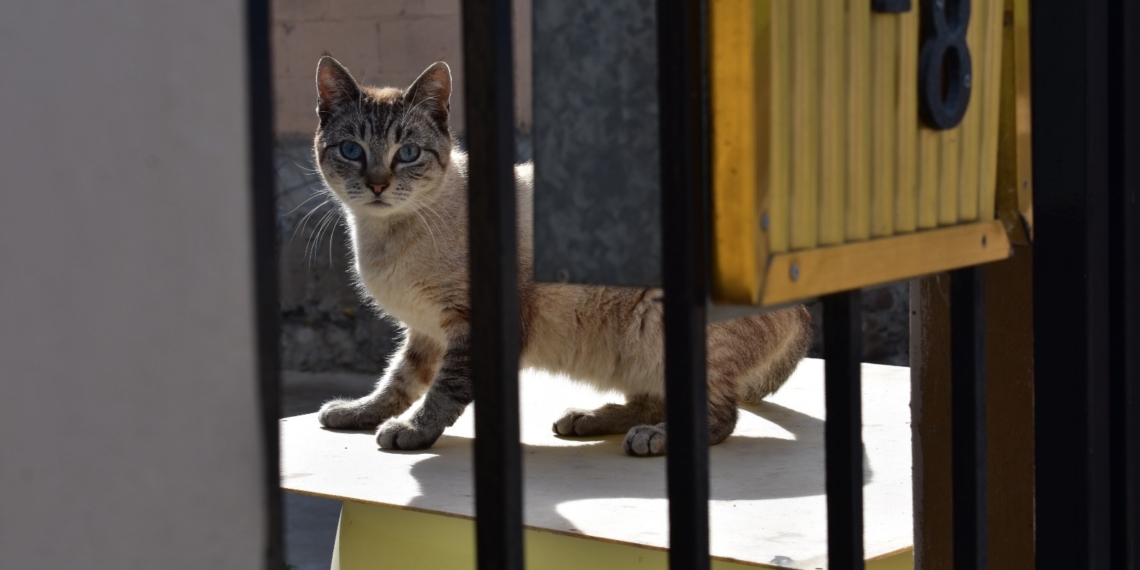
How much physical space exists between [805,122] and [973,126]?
333 millimetres

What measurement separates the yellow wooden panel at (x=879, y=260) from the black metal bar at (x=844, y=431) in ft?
0.14

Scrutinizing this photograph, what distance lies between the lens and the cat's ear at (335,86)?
3.27 m

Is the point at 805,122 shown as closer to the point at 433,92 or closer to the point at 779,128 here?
the point at 779,128

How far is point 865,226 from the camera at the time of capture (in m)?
0.93

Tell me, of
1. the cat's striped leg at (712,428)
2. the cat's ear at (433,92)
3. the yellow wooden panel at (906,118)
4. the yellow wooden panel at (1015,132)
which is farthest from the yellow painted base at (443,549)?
the cat's ear at (433,92)

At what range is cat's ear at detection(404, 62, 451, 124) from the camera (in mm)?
3279

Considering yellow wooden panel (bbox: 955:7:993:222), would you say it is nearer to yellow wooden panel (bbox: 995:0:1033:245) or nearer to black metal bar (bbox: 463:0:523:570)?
yellow wooden panel (bbox: 995:0:1033:245)

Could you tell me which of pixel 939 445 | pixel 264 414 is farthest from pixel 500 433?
pixel 939 445

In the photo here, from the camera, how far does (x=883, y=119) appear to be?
0.95m

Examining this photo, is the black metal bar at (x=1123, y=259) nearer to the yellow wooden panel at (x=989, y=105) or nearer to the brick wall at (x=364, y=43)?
the yellow wooden panel at (x=989, y=105)

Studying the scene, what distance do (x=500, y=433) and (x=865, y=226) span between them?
396 millimetres

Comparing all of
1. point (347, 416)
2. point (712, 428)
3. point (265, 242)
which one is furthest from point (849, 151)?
point (347, 416)

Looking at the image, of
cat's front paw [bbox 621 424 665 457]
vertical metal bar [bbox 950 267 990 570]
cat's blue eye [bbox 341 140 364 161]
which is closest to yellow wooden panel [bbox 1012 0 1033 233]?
vertical metal bar [bbox 950 267 990 570]

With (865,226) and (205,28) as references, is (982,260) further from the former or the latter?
(205,28)
